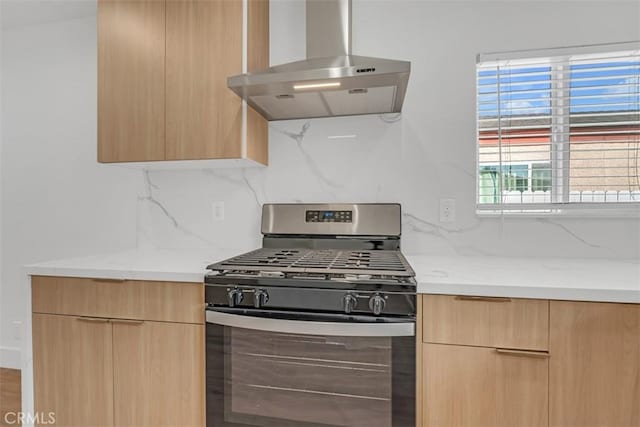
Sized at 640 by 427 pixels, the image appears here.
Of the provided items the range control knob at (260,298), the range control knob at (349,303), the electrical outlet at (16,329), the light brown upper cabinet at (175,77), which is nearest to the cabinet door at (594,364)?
the range control knob at (349,303)

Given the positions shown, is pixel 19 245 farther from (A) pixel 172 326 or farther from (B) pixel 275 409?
(B) pixel 275 409

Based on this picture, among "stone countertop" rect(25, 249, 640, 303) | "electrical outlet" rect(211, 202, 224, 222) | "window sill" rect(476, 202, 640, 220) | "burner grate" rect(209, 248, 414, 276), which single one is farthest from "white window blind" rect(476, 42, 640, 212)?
"electrical outlet" rect(211, 202, 224, 222)

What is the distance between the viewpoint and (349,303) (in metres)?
1.20

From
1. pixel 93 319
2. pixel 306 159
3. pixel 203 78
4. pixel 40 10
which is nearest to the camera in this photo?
pixel 93 319

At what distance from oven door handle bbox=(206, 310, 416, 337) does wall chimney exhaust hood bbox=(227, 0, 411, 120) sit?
3.09 ft

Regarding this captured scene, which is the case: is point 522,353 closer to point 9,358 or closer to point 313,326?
point 313,326

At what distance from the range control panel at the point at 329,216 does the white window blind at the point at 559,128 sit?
0.69 meters

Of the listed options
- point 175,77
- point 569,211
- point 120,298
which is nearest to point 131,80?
point 175,77

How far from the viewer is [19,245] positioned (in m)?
2.41

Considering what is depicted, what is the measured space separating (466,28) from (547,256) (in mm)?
1234

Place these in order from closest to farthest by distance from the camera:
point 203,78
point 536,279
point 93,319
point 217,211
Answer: point 536,279 < point 93,319 < point 203,78 < point 217,211

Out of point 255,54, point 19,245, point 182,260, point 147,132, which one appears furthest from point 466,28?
point 19,245

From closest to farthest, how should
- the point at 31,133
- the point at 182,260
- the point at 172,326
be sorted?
the point at 172,326
the point at 182,260
the point at 31,133

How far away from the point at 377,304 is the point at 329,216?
0.77 m
